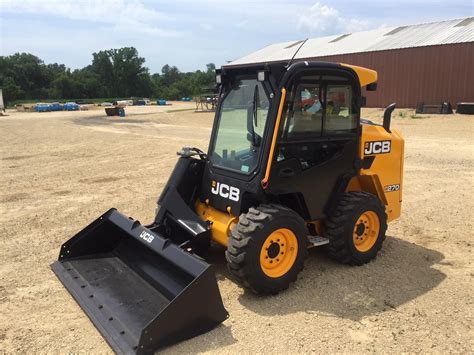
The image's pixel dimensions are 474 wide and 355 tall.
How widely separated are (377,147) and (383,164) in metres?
0.26

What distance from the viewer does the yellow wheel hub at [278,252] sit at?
409 centimetres

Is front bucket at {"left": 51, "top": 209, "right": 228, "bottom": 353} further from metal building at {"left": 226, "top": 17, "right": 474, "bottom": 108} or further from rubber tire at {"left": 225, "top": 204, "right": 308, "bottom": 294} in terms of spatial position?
metal building at {"left": 226, "top": 17, "right": 474, "bottom": 108}

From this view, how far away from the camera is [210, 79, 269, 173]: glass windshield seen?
14.5 feet

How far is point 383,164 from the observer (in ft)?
17.2

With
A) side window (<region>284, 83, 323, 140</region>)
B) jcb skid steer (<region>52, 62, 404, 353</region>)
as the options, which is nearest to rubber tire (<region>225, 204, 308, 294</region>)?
jcb skid steer (<region>52, 62, 404, 353</region>)

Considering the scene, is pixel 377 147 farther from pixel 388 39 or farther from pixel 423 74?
pixel 388 39

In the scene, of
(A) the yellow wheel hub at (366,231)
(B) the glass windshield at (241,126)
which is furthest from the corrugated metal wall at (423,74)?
(B) the glass windshield at (241,126)

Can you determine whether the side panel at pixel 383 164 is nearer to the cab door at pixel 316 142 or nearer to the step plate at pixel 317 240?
the cab door at pixel 316 142

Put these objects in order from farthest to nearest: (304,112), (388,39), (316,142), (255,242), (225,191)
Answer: (388,39) < (225,191) < (316,142) < (304,112) < (255,242)

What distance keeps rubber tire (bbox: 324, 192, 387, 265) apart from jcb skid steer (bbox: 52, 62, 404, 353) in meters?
0.01

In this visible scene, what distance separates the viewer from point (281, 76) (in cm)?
420

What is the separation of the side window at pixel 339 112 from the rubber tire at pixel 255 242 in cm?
107

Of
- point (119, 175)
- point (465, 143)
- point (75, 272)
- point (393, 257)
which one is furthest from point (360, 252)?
point (465, 143)

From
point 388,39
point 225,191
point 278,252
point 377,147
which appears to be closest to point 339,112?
point 377,147
